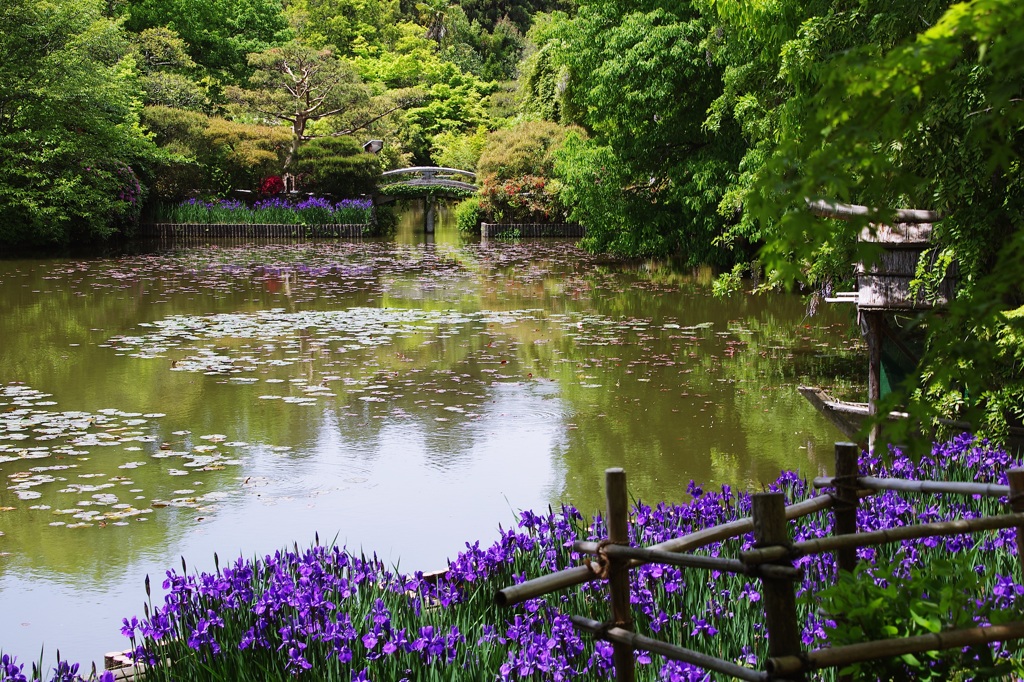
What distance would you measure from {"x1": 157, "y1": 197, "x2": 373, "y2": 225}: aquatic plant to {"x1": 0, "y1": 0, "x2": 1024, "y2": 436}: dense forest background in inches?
37.1

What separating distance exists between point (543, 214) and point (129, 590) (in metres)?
28.4

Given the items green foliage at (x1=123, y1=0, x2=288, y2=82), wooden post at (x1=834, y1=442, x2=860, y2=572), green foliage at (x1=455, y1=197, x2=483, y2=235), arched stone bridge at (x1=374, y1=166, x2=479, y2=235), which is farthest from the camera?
green foliage at (x1=123, y1=0, x2=288, y2=82)

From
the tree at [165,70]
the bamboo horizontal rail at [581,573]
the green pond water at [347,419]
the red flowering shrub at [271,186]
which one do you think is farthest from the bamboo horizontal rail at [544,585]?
the red flowering shrub at [271,186]

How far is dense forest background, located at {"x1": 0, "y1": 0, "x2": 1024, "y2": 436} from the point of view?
1923 millimetres

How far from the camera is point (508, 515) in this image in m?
6.01

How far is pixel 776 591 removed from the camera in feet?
7.95

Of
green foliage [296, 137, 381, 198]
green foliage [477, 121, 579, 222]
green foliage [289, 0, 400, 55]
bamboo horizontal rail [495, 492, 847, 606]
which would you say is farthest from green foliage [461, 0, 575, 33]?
bamboo horizontal rail [495, 492, 847, 606]

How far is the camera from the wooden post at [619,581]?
2.90m

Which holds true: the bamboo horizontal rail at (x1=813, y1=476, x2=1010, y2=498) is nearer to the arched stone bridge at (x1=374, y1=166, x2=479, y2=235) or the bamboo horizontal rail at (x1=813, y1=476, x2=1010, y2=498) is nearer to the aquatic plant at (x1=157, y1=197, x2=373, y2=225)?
the aquatic plant at (x1=157, y1=197, x2=373, y2=225)

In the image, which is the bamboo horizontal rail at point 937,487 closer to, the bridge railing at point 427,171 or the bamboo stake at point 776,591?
the bamboo stake at point 776,591

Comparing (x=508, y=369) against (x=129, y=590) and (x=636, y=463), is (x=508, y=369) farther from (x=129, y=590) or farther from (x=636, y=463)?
(x=129, y=590)

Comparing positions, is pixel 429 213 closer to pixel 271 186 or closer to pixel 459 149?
pixel 271 186

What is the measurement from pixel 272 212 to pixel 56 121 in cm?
992

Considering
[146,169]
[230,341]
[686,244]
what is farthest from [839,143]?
[146,169]
